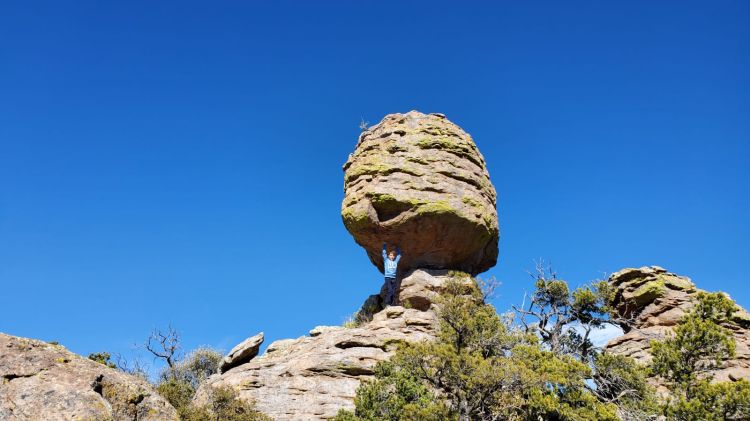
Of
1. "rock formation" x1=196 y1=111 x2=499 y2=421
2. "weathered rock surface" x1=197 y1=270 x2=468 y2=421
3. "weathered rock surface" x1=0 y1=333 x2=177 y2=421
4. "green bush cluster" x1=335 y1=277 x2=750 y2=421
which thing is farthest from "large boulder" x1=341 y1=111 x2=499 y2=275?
"weathered rock surface" x1=0 y1=333 x2=177 y2=421

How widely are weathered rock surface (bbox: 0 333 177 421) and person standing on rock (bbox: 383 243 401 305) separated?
18.8 meters

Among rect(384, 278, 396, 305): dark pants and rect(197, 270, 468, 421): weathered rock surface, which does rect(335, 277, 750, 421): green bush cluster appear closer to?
rect(197, 270, 468, 421): weathered rock surface

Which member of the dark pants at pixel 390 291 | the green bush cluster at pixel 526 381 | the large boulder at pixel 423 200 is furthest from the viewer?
the dark pants at pixel 390 291

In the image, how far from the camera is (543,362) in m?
18.4

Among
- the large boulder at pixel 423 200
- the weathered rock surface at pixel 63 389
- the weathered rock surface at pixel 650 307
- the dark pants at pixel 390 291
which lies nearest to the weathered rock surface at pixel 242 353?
the dark pants at pixel 390 291

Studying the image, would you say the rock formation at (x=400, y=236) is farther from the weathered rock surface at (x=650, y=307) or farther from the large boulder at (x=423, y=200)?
the weathered rock surface at (x=650, y=307)

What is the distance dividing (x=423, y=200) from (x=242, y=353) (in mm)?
12240

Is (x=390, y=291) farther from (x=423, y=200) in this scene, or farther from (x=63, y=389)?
(x=63, y=389)

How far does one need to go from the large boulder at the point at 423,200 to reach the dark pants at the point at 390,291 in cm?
110

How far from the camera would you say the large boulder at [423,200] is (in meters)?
28.3

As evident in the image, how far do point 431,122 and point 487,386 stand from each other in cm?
1904

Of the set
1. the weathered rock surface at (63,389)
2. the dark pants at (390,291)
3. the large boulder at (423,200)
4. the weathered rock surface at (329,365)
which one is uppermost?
the large boulder at (423,200)

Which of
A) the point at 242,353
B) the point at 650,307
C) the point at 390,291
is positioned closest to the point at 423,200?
the point at 390,291

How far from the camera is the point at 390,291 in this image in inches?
1146
